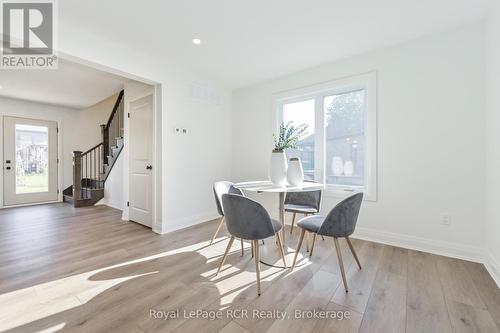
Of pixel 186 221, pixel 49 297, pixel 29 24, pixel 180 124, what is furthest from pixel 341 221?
pixel 29 24

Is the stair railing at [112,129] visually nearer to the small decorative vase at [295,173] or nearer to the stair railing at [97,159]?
the stair railing at [97,159]

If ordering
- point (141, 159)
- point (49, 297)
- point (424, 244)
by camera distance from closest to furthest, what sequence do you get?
point (49, 297) < point (424, 244) < point (141, 159)

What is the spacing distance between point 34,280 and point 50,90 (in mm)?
4350

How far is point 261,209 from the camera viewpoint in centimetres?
183

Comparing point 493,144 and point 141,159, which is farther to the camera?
point 141,159

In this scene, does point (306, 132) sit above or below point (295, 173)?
above

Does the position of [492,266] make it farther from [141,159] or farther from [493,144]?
[141,159]

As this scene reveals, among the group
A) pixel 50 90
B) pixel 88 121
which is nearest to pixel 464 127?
pixel 50 90

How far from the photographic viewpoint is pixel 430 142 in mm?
2551

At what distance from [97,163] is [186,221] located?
3.95 m

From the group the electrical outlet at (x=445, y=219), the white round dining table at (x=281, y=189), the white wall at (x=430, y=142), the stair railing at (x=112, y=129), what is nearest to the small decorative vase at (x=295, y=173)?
the white round dining table at (x=281, y=189)

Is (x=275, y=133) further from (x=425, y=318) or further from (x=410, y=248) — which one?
(x=425, y=318)

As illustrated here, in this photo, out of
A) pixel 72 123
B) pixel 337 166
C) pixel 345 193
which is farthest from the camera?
pixel 72 123

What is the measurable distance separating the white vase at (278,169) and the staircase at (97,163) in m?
3.76
